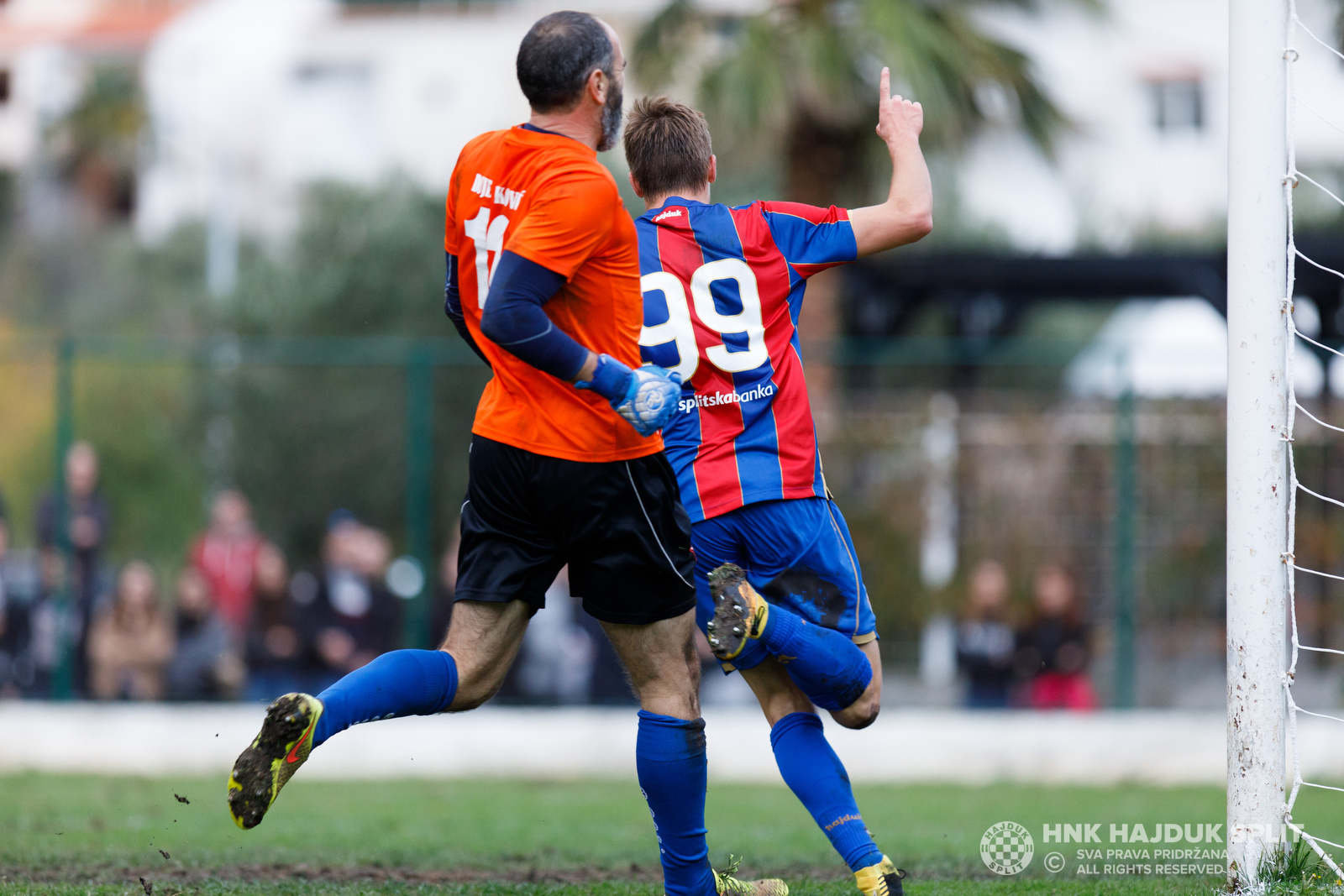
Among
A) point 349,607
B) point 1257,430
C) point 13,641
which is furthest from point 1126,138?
point 1257,430

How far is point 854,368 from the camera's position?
11.4m

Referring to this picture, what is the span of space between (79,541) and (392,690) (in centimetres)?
764

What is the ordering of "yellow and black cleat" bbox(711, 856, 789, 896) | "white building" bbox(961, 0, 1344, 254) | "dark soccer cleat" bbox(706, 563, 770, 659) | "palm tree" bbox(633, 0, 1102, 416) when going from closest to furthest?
"dark soccer cleat" bbox(706, 563, 770, 659), "yellow and black cleat" bbox(711, 856, 789, 896), "palm tree" bbox(633, 0, 1102, 416), "white building" bbox(961, 0, 1344, 254)

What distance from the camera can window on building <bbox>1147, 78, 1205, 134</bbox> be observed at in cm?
4722

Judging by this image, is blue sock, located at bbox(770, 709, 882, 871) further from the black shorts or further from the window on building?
the window on building

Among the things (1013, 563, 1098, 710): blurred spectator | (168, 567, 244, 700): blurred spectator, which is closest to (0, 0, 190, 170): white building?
(168, 567, 244, 700): blurred spectator

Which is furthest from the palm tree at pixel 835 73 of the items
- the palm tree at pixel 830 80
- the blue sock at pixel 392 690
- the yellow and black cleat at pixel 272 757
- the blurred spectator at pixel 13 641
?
the yellow and black cleat at pixel 272 757

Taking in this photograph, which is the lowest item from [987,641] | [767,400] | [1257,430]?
[987,641]

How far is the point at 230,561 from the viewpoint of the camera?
35.7 ft

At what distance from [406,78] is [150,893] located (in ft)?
134

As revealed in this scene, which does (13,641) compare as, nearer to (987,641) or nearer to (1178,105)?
(987,641)

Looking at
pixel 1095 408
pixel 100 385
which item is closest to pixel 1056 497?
pixel 1095 408

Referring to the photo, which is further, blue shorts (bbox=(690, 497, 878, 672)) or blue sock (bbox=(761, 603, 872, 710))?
blue shorts (bbox=(690, 497, 878, 672))

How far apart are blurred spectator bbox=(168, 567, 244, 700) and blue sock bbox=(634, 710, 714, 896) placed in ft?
23.5
